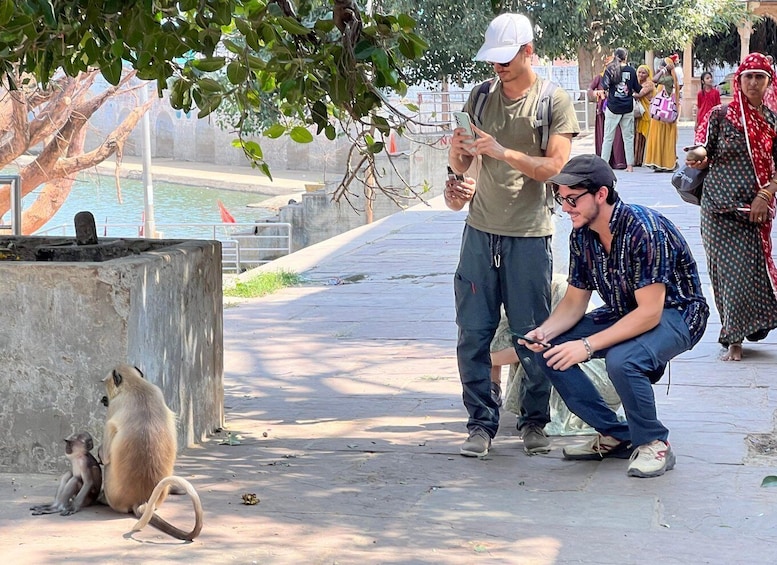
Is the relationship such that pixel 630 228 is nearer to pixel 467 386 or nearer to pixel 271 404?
pixel 467 386

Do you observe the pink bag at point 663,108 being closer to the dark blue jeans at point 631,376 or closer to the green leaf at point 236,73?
the dark blue jeans at point 631,376

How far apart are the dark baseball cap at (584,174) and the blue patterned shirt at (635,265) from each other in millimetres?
137

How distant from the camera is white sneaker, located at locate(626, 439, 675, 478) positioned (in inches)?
185

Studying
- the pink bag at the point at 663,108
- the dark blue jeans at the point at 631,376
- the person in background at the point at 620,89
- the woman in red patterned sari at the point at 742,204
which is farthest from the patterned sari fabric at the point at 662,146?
the dark blue jeans at the point at 631,376

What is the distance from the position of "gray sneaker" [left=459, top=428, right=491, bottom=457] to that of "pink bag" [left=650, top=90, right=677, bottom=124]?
47.4 ft

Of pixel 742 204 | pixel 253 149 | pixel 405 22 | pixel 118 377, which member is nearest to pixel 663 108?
pixel 742 204

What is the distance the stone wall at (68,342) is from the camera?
4.75 metres

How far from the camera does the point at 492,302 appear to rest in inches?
200

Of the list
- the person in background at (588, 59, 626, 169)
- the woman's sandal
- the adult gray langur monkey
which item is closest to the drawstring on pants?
the adult gray langur monkey

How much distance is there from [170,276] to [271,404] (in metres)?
1.45

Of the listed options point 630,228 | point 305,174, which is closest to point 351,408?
point 630,228

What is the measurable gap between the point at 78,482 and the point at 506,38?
2.51 meters

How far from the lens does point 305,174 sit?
4481 centimetres

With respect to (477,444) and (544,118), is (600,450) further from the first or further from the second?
(544,118)
